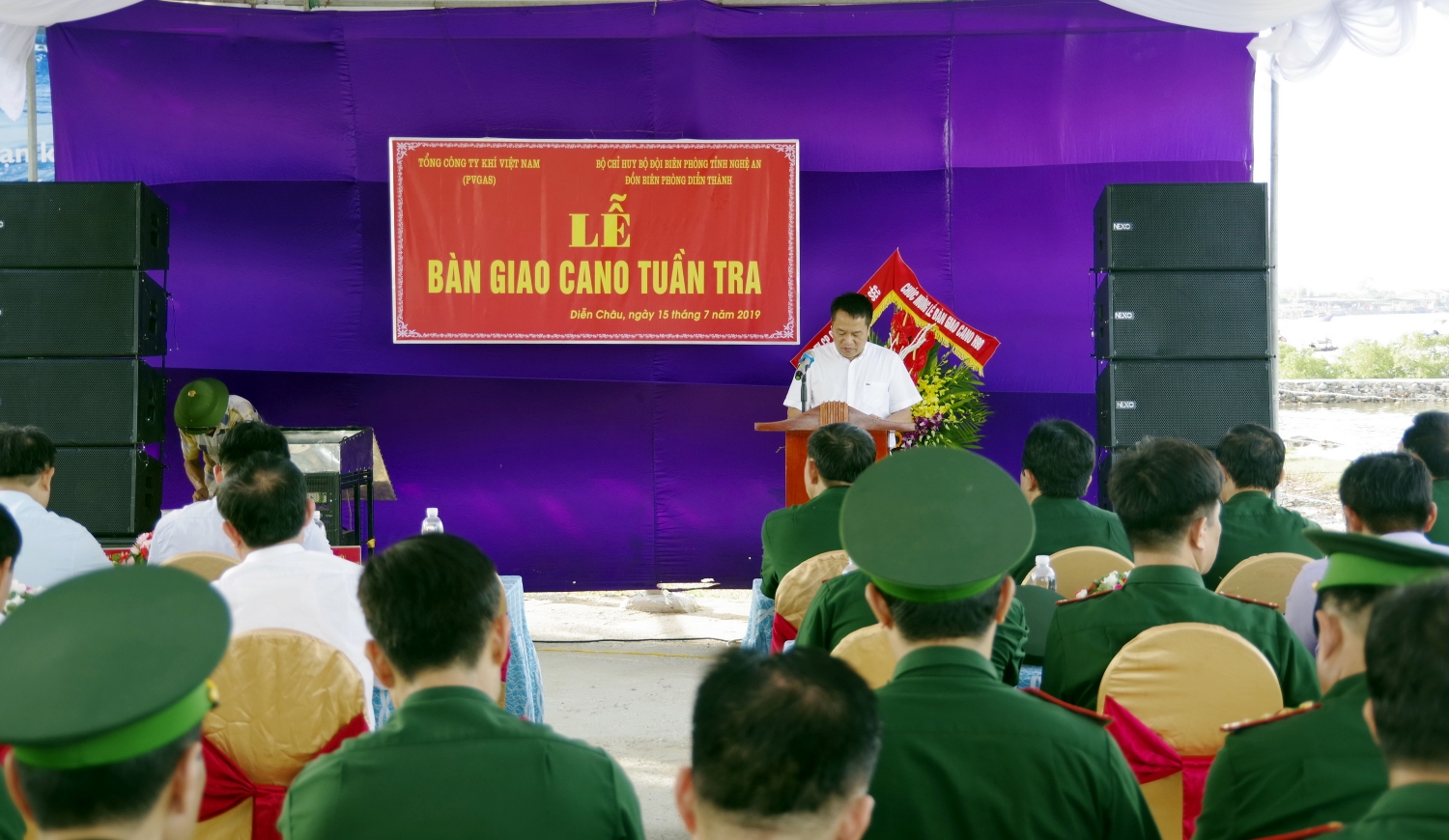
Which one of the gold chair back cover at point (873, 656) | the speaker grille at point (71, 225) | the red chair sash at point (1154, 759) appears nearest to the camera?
the red chair sash at point (1154, 759)

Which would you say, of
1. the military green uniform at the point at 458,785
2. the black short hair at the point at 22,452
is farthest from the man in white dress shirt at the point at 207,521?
the military green uniform at the point at 458,785

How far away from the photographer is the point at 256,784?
1.93 meters

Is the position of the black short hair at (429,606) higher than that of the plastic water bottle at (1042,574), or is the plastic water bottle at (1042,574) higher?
the black short hair at (429,606)

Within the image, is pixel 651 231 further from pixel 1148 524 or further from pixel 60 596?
pixel 60 596

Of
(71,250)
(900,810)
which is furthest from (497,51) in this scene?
(900,810)

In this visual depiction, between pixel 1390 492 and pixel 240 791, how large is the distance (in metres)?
2.24

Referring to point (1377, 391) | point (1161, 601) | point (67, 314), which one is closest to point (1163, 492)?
point (1161, 601)

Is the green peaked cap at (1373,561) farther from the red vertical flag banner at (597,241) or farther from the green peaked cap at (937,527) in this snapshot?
the red vertical flag banner at (597,241)

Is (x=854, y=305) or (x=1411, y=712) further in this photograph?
(x=854, y=305)

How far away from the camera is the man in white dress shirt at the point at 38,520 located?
322cm

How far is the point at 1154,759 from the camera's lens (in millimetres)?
1827

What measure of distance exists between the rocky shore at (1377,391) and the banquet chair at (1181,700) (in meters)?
8.82

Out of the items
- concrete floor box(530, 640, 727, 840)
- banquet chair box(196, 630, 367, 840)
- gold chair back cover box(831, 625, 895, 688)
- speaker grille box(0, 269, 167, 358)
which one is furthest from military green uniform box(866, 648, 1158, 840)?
speaker grille box(0, 269, 167, 358)

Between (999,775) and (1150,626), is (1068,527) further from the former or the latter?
(999,775)
